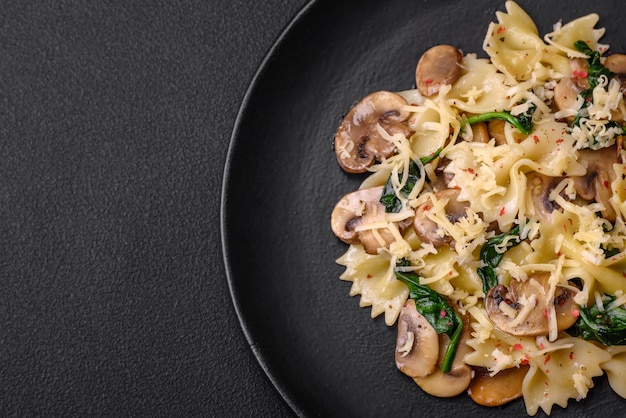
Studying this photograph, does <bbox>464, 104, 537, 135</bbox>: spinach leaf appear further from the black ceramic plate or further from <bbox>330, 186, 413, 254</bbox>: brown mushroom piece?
<bbox>330, 186, 413, 254</bbox>: brown mushroom piece

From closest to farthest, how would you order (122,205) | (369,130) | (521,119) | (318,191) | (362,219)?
(521,119) → (362,219) → (369,130) → (318,191) → (122,205)

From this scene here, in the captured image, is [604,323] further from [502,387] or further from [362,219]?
[362,219]

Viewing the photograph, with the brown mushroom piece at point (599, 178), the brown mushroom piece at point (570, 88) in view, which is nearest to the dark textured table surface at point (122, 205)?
the brown mushroom piece at point (570, 88)

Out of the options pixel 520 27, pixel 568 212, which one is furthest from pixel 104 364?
pixel 520 27

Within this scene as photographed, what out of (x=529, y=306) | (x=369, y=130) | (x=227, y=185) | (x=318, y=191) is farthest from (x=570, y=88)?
(x=227, y=185)

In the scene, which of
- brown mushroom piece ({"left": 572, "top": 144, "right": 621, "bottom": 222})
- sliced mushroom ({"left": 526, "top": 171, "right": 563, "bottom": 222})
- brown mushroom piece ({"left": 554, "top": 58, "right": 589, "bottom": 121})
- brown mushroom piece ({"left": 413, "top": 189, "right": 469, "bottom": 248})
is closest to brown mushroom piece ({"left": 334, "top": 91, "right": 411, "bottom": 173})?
brown mushroom piece ({"left": 413, "top": 189, "right": 469, "bottom": 248})

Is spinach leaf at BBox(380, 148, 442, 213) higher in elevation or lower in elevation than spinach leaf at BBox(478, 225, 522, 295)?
higher

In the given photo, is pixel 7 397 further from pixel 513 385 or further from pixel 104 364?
pixel 513 385
